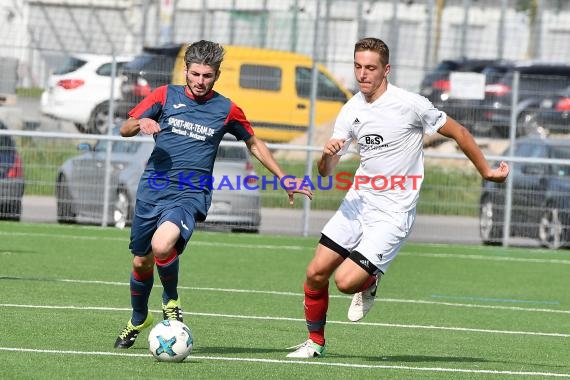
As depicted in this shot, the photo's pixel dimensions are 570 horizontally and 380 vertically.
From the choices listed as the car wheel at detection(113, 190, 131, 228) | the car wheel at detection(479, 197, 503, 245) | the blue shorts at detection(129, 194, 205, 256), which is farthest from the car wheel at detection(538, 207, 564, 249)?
the blue shorts at detection(129, 194, 205, 256)

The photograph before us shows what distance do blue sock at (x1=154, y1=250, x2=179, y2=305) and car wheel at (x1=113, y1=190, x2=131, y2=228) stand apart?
461 inches

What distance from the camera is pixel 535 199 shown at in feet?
70.5

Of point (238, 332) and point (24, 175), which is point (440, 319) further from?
point (24, 175)

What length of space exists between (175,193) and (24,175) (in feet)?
39.5

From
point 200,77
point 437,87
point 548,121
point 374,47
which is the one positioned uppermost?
point 437,87

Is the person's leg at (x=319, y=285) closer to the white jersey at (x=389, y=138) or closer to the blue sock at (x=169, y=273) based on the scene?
the white jersey at (x=389, y=138)

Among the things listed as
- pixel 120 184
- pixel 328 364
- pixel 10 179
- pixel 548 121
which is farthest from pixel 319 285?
pixel 548 121

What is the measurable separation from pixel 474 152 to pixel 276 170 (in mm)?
1348

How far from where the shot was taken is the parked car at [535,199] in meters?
21.4

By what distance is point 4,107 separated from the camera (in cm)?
2156

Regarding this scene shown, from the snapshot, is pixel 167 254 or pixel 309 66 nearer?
pixel 167 254

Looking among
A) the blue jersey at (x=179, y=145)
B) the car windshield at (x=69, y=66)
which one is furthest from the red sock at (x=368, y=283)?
the car windshield at (x=69, y=66)

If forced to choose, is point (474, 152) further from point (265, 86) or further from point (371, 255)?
point (265, 86)

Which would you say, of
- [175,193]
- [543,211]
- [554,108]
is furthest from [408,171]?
[554,108]
